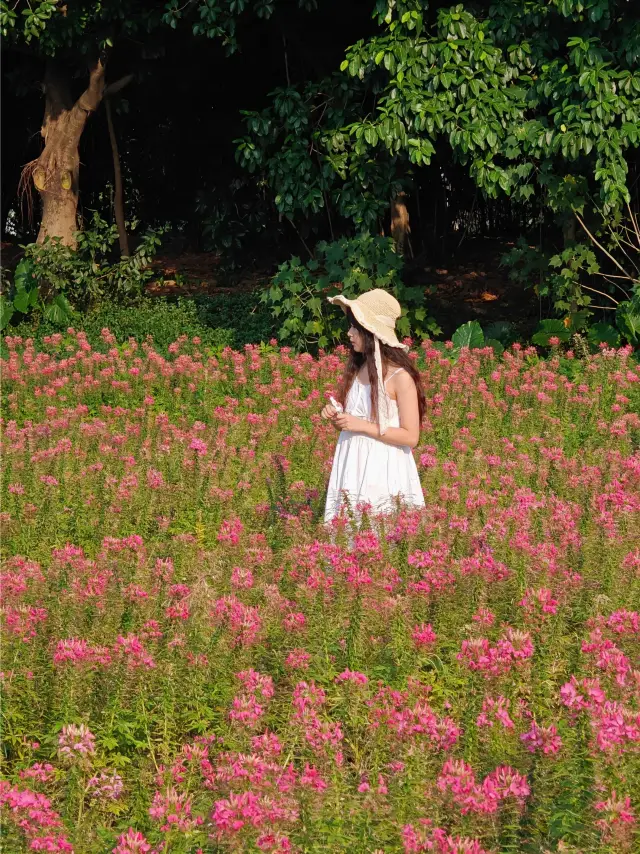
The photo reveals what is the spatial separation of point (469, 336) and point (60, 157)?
7034 millimetres

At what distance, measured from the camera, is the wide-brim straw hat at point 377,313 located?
5871 mm

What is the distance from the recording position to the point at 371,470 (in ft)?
19.8

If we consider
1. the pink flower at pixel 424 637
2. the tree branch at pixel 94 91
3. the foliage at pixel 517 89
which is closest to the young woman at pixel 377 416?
the pink flower at pixel 424 637

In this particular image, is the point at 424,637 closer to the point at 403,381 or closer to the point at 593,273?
the point at 403,381

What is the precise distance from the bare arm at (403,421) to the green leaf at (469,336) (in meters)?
6.68

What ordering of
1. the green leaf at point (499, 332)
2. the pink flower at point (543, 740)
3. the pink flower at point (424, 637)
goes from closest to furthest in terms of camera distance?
the pink flower at point (543, 740)
the pink flower at point (424, 637)
the green leaf at point (499, 332)

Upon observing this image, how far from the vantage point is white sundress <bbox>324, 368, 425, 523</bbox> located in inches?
237

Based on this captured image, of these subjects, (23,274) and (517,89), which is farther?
(23,274)

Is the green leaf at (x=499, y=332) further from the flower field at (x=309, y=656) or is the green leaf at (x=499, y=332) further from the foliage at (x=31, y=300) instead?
the foliage at (x=31, y=300)

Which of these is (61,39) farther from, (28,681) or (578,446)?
(28,681)

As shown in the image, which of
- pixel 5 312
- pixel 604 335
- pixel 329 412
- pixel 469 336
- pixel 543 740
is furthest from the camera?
pixel 5 312

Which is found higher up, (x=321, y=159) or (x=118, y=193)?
(x=118, y=193)

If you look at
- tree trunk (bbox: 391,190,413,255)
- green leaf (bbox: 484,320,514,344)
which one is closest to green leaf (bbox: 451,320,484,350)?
green leaf (bbox: 484,320,514,344)

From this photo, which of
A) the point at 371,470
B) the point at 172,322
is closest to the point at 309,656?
the point at 371,470
